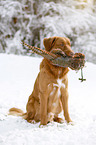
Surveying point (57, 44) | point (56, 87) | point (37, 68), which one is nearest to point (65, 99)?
point (56, 87)

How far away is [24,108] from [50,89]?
4.10 ft

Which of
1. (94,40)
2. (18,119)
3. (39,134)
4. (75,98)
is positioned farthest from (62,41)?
(94,40)

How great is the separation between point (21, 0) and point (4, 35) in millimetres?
2137

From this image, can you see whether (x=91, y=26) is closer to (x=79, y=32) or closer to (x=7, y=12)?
(x=79, y=32)

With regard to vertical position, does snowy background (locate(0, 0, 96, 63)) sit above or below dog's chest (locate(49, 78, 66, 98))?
above

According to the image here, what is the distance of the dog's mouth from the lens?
7.20ft

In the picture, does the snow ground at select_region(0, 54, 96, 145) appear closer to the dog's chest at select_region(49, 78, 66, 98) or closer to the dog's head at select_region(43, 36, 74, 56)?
the dog's chest at select_region(49, 78, 66, 98)

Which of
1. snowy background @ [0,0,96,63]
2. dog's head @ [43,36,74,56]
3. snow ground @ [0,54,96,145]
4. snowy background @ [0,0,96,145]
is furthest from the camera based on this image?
snowy background @ [0,0,96,63]

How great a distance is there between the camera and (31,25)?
1088 cm

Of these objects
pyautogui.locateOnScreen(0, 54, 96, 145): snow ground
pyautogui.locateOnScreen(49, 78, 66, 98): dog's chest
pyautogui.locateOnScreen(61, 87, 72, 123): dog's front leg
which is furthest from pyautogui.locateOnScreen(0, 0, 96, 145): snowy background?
pyautogui.locateOnScreen(49, 78, 66, 98): dog's chest

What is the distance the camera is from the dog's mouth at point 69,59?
2193 millimetres

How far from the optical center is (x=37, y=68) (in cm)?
555

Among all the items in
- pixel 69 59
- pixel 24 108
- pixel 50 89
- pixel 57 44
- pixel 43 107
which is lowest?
pixel 24 108

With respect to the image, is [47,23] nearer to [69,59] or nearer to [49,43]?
[49,43]
